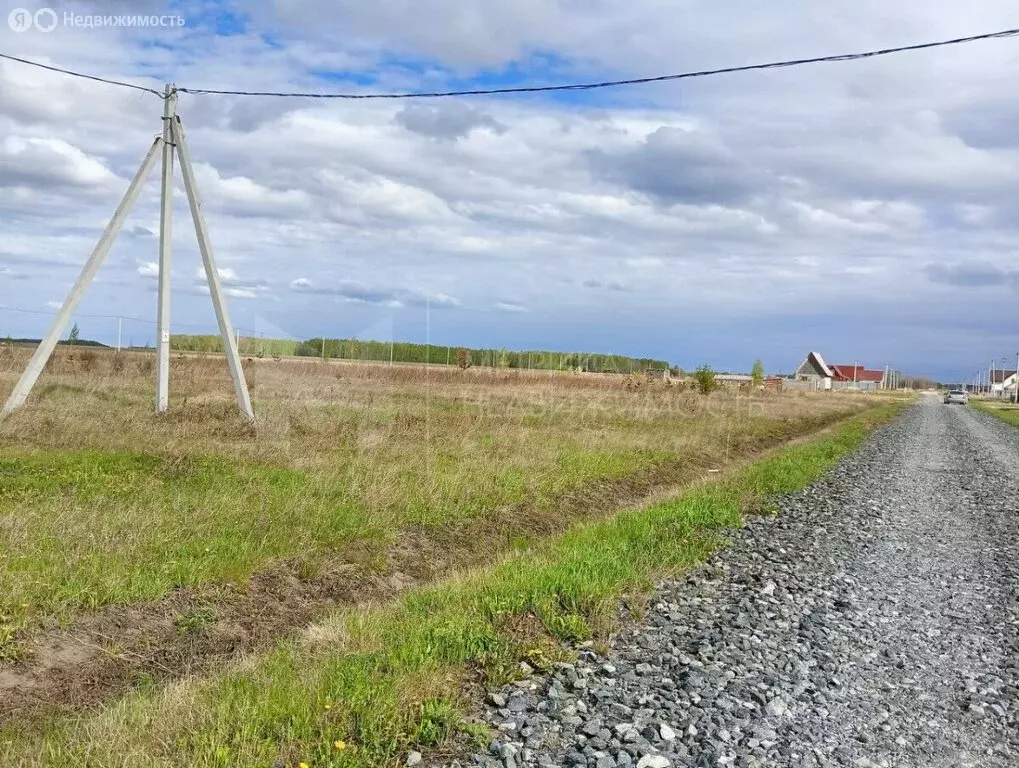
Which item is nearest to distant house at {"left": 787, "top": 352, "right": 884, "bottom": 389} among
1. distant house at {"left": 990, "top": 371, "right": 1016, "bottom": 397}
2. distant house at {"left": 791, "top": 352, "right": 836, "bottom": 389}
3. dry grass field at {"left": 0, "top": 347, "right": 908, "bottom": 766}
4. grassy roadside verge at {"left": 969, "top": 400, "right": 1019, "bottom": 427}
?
distant house at {"left": 791, "top": 352, "right": 836, "bottom": 389}

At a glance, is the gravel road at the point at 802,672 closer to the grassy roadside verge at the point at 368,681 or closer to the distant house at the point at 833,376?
the grassy roadside verge at the point at 368,681

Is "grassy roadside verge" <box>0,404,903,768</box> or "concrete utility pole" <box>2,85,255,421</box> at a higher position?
"concrete utility pole" <box>2,85,255,421</box>

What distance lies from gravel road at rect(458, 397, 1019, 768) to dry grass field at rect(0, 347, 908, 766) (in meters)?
0.51

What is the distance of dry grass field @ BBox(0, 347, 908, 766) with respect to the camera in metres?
4.16

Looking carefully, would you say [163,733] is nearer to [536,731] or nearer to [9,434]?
[536,731]

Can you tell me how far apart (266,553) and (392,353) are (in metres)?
23.4

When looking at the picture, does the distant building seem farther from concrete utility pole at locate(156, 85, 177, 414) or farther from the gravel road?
the gravel road

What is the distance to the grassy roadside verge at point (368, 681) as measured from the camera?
382 cm

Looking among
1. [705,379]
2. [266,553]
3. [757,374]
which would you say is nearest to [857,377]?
[757,374]

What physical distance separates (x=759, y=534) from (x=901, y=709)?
5.26 meters

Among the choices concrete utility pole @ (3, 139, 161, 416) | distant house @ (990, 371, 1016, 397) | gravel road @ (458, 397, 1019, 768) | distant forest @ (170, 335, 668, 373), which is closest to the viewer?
gravel road @ (458, 397, 1019, 768)

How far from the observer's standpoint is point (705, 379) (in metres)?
39.3

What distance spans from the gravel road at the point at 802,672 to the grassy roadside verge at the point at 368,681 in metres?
0.27

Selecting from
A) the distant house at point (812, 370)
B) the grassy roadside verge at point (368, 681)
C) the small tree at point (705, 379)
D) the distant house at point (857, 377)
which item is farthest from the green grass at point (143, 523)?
the distant house at point (857, 377)
